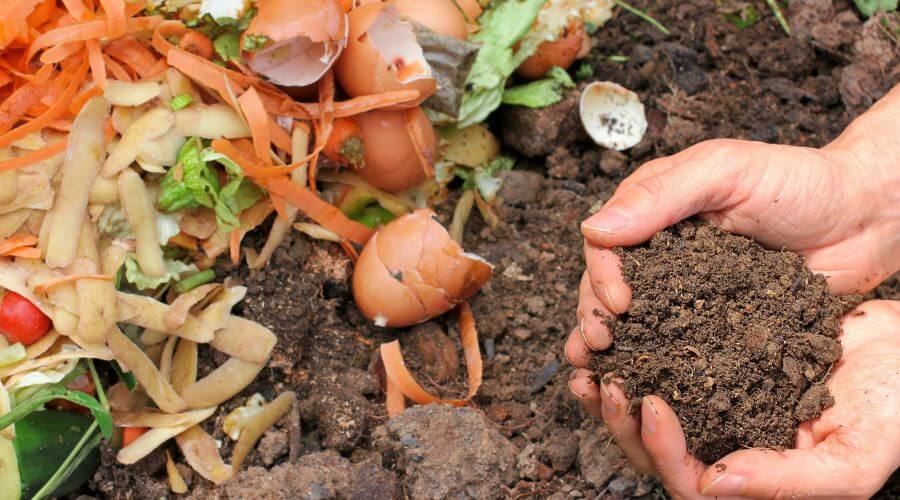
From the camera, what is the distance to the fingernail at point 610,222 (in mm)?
1821

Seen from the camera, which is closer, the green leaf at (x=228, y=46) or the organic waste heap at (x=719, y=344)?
the organic waste heap at (x=719, y=344)

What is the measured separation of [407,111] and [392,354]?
25.7 inches

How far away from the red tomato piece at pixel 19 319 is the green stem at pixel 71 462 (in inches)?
10.6

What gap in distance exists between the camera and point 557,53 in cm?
A: 276

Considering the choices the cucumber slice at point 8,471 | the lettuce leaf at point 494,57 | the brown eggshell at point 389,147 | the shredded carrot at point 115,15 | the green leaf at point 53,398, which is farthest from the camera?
the lettuce leaf at point 494,57

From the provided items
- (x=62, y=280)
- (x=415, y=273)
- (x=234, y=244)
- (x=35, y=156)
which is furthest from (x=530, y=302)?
(x=35, y=156)

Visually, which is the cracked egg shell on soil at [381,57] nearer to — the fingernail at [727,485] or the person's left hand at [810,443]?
the person's left hand at [810,443]

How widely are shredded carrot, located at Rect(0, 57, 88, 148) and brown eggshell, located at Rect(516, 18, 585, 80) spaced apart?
50.3 inches

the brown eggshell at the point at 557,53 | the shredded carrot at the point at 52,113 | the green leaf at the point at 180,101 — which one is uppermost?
the shredded carrot at the point at 52,113

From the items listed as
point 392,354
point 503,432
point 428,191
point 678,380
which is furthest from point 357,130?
point 678,380

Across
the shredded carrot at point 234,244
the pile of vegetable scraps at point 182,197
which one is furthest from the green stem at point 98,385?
the shredded carrot at point 234,244

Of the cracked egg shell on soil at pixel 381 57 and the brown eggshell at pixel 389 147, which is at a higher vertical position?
the cracked egg shell on soil at pixel 381 57

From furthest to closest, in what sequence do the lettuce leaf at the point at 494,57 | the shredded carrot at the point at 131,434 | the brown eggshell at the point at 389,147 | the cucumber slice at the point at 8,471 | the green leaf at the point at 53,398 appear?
the lettuce leaf at the point at 494,57, the brown eggshell at the point at 389,147, the shredded carrot at the point at 131,434, the cucumber slice at the point at 8,471, the green leaf at the point at 53,398

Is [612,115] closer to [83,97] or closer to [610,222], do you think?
[610,222]
